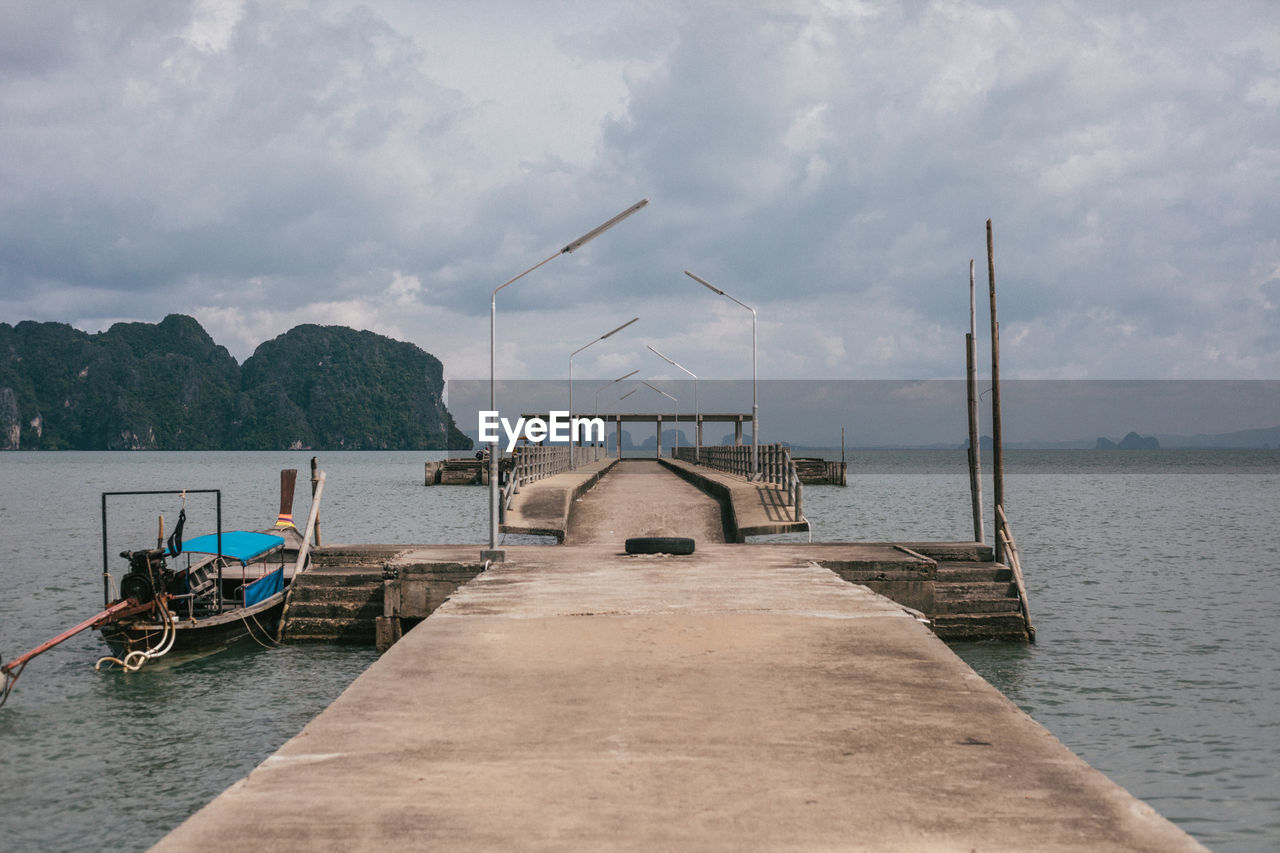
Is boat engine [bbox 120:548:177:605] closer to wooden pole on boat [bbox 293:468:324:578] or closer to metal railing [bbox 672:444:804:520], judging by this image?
wooden pole on boat [bbox 293:468:324:578]

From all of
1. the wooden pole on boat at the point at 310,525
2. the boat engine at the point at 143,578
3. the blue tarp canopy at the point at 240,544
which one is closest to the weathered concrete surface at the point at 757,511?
the wooden pole on boat at the point at 310,525

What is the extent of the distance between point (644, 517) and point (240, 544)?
11209mm

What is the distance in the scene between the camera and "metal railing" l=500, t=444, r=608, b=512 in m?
27.6

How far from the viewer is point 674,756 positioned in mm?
6277

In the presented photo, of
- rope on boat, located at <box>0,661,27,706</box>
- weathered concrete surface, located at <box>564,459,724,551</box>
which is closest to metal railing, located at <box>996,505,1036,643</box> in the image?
weathered concrete surface, located at <box>564,459,724,551</box>

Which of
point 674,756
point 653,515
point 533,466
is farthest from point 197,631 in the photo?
point 533,466

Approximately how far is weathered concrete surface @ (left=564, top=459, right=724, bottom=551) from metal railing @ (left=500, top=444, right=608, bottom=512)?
76.3 inches

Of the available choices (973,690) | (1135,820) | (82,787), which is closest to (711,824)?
(1135,820)

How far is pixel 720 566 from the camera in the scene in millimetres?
16141

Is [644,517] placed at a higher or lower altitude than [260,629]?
higher

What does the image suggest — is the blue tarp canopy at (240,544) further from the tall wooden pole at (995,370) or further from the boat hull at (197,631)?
the tall wooden pole at (995,370)

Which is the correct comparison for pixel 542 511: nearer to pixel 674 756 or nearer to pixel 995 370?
pixel 995 370

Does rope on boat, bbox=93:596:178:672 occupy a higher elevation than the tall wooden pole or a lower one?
lower

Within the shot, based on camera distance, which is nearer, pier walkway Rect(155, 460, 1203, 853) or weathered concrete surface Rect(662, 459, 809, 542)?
pier walkway Rect(155, 460, 1203, 853)
